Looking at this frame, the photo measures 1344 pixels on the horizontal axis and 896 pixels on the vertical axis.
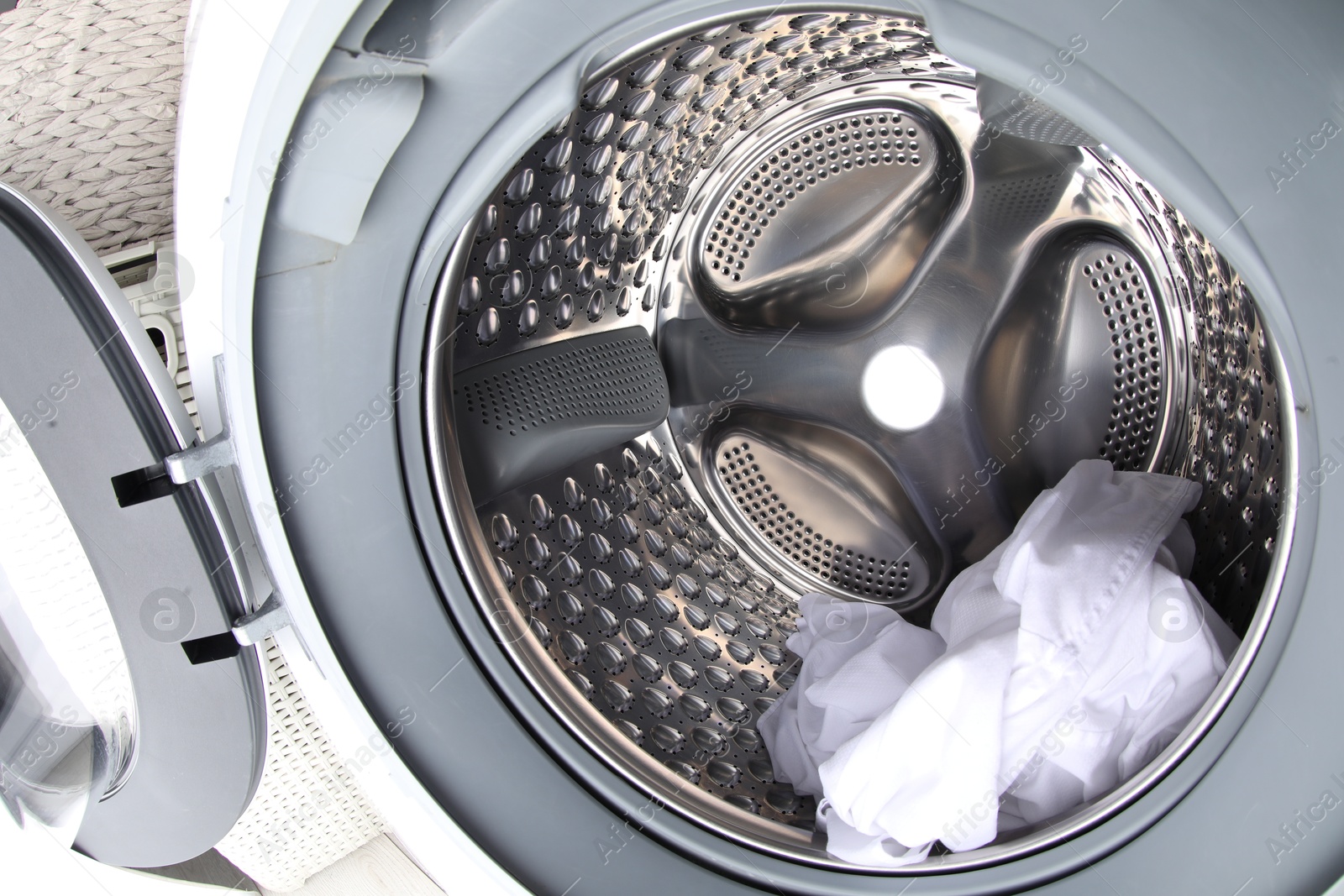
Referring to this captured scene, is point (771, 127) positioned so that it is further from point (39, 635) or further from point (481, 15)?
point (39, 635)

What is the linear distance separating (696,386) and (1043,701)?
0.50 metres

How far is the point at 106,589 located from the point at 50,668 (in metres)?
0.15

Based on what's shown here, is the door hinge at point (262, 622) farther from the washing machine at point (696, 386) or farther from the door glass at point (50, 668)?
the door glass at point (50, 668)

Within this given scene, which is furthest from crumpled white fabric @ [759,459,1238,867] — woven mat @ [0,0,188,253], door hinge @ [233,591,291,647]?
woven mat @ [0,0,188,253]

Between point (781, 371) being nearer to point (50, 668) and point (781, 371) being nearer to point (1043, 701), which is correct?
point (1043, 701)

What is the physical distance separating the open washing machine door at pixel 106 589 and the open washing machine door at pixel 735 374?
92 millimetres

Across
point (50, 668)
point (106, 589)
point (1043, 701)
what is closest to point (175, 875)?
point (50, 668)

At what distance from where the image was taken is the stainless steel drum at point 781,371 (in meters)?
0.64

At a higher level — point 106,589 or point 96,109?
point 96,109

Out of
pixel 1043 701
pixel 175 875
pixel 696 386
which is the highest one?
pixel 696 386

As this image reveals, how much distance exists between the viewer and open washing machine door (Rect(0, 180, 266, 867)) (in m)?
0.54

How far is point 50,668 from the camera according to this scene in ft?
2.17

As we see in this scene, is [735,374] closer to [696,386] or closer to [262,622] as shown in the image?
[696,386]

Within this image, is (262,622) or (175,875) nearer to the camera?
(262,622)
